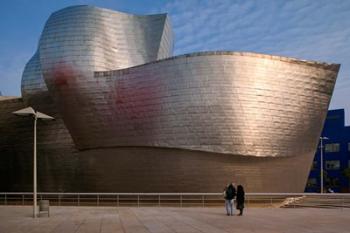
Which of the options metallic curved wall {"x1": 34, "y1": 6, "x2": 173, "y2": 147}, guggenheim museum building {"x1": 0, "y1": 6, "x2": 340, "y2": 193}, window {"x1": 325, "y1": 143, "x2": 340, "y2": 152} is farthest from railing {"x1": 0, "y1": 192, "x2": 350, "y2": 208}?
window {"x1": 325, "y1": 143, "x2": 340, "y2": 152}

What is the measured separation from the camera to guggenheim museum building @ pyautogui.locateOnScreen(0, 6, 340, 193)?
94.4 ft

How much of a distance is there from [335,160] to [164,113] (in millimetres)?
56198

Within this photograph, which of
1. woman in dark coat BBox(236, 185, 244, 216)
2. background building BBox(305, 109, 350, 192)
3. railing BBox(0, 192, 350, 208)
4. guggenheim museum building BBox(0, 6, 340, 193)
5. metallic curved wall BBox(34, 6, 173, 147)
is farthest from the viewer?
background building BBox(305, 109, 350, 192)

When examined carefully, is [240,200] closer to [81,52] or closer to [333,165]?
[81,52]

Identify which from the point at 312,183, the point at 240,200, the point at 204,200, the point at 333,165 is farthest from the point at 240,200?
the point at 333,165

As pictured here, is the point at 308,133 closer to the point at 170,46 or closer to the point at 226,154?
the point at 226,154

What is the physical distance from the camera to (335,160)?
254 feet

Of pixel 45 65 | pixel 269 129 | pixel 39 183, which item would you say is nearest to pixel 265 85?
pixel 269 129

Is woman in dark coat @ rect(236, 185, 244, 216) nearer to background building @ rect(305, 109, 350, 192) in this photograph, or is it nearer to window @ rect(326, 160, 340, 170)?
background building @ rect(305, 109, 350, 192)

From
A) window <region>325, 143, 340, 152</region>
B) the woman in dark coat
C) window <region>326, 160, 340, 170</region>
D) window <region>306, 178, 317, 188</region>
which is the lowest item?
window <region>306, 178, 317, 188</region>

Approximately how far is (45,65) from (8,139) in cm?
740

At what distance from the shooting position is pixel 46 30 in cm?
3356

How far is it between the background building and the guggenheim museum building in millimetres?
47226

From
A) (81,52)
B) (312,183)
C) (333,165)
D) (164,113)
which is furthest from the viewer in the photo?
(312,183)
